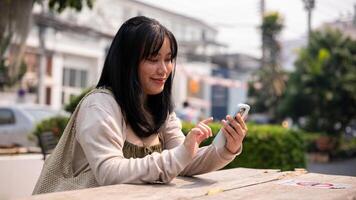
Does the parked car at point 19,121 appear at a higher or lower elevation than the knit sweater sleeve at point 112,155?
lower

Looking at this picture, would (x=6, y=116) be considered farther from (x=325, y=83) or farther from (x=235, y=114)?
(x=325, y=83)

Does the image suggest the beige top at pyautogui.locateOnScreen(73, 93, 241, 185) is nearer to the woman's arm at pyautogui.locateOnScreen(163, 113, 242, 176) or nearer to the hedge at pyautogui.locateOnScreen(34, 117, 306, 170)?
the woman's arm at pyautogui.locateOnScreen(163, 113, 242, 176)

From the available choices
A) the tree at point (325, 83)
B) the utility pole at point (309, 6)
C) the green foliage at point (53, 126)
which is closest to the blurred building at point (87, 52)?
the utility pole at point (309, 6)

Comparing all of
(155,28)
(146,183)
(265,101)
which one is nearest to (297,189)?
(146,183)

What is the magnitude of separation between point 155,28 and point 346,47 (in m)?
15.3

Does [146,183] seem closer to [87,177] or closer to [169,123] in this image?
[87,177]

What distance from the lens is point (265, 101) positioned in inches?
1169

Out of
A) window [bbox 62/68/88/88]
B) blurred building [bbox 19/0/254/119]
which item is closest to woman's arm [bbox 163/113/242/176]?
blurred building [bbox 19/0/254/119]

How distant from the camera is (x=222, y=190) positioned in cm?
168

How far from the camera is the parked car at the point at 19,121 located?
9.89 meters

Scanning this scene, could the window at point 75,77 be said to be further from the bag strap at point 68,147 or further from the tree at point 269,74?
the bag strap at point 68,147

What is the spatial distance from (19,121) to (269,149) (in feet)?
19.2

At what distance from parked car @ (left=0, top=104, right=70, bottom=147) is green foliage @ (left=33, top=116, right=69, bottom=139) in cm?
152

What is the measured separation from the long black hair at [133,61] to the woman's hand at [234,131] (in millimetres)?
310
